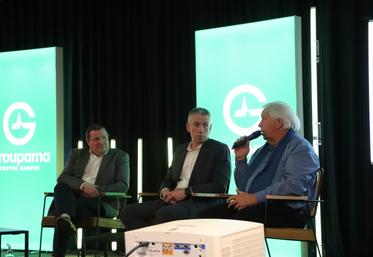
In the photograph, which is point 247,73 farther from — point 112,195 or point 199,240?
point 199,240

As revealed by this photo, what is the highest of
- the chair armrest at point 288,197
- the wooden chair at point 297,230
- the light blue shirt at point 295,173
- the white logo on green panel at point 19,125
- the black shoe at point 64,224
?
the white logo on green panel at point 19,125

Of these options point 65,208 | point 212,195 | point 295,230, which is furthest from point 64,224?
point 295,230

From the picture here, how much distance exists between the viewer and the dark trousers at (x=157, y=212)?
3977 mm

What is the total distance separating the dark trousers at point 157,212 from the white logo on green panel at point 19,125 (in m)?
2.09

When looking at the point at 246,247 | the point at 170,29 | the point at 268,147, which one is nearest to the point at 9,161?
the point at 170,29

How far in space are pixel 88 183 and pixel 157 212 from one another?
864 mm

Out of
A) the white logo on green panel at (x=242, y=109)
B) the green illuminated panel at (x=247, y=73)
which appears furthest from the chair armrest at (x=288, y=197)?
the white logo on green panel at (x=242, y=109)


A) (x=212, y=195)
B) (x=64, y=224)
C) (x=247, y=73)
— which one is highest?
(x=247, y=73)

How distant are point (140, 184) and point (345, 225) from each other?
6.07 ft

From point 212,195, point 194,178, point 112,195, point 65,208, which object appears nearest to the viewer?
point 212,195

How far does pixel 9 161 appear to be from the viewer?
608 centimetres

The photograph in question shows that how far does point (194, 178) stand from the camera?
426 cm

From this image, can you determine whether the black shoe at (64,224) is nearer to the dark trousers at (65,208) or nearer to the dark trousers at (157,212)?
the dark trousers at (65,208)

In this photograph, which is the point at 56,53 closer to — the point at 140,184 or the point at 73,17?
the point at 73,17
